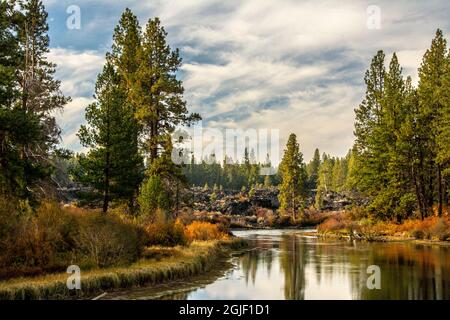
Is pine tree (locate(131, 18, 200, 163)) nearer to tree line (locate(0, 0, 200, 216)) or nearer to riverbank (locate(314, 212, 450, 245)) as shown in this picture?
tree line (locate(0, 0, 200, 216))

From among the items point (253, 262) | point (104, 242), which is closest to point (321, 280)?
point (253, 262)

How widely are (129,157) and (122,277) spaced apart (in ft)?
59.2

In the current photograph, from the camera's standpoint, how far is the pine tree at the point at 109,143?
3356cm

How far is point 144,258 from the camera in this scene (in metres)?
23.0

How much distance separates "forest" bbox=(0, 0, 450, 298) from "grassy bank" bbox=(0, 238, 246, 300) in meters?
1.20

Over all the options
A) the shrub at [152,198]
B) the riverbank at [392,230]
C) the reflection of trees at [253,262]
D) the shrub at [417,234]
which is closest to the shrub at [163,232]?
the shrub at [152,198]

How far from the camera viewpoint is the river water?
17.1 m

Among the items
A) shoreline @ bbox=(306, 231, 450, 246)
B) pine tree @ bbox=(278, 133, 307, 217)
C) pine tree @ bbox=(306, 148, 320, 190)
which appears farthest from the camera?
pine tree @ bbox=(306, 148, 320, 190)

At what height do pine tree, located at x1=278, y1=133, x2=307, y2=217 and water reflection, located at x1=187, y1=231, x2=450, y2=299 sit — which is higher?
pine tree, located at x1=278, y1=133, x2=307, y2=217

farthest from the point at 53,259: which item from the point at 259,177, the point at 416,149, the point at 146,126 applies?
the point at 259,177

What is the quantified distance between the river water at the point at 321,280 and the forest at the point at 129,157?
417 cm

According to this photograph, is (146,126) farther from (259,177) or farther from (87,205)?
(259,177)

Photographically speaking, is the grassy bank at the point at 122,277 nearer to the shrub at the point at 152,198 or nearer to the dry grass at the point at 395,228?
the shrub at the point at 152,198

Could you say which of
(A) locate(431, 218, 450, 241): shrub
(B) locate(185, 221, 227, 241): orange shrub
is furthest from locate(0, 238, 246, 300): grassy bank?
(A) locate(431, 218, 450, 241): shrub
